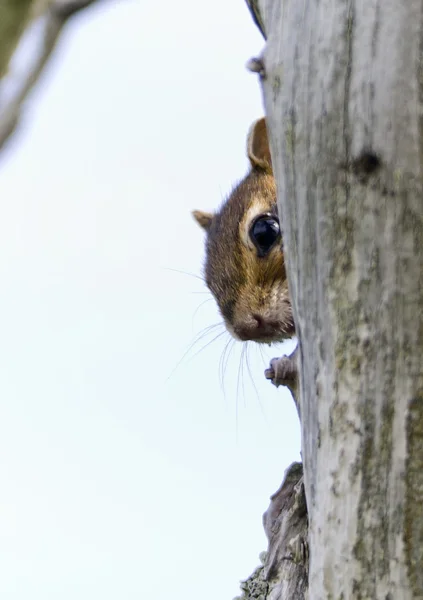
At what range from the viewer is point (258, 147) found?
13.8ft

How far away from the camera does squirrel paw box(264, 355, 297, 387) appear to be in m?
2.41

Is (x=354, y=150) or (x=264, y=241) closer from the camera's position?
(x=354, y=150)

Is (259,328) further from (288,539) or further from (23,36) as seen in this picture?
(23,36)

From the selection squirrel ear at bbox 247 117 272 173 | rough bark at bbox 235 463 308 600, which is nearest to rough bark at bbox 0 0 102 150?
rough bark at bbox 235 463 308 600

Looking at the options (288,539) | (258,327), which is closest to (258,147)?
(258,327)

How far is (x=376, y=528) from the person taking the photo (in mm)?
1669

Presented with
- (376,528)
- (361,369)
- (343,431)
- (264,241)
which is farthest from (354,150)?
(264,241)

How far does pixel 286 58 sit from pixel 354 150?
0.26 m

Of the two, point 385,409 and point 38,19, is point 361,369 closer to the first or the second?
point 385,409

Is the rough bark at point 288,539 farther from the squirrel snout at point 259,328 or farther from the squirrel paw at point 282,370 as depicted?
the squirrel snout at point 259,328

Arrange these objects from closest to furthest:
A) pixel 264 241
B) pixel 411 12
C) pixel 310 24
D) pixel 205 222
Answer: pixel 411 12 → pixel 310 24 → pixel 264 241 → pixel 205 222

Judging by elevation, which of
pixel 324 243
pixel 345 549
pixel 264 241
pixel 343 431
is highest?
pixel 264 241

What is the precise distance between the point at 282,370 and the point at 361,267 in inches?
31.6

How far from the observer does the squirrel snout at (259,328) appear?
3541 mm
